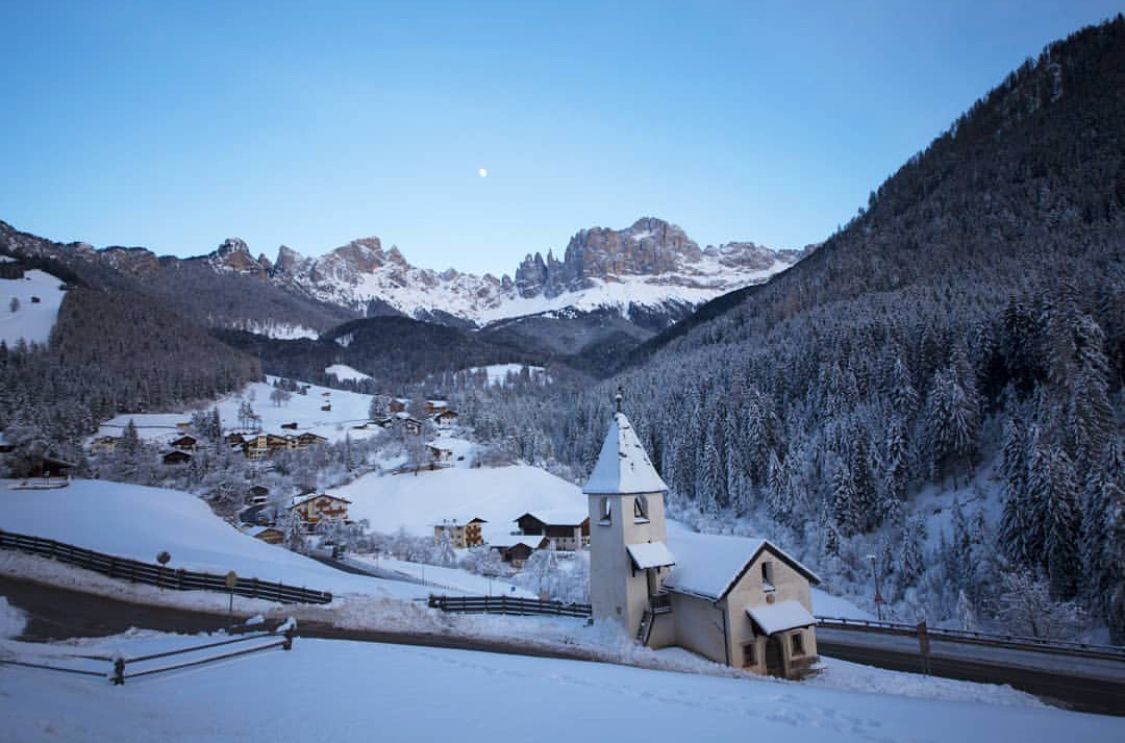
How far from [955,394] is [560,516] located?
52.4m

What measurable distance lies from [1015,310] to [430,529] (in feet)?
→ 248

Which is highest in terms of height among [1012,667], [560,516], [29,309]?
[29,309]

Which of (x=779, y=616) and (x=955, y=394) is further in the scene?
(x=955, y=394)

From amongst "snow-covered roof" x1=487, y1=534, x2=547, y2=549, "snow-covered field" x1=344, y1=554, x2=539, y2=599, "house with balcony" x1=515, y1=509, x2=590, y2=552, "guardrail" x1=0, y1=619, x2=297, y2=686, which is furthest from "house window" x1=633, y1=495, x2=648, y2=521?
"house with balcony" x1=515, y1=509, x2=590, y2=552

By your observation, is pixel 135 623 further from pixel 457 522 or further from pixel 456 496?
pixel 456 496

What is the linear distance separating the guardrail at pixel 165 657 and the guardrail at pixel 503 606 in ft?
36.2

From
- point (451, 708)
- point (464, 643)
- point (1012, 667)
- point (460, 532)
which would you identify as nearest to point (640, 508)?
point (464, 643)

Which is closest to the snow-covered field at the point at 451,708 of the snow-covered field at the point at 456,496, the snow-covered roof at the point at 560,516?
the snow-covered roof at the point at 560,516

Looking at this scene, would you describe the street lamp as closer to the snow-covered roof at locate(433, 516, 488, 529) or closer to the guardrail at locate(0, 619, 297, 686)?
the guardrail at locate(0, 619, 297, 686)

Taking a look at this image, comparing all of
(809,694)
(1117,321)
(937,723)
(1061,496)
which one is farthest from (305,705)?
(1117,321)

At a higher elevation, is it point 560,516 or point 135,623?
point 135,623

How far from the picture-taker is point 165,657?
600 inches

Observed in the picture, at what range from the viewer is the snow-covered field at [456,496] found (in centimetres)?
8975

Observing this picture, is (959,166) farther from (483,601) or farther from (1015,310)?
(483,601)
